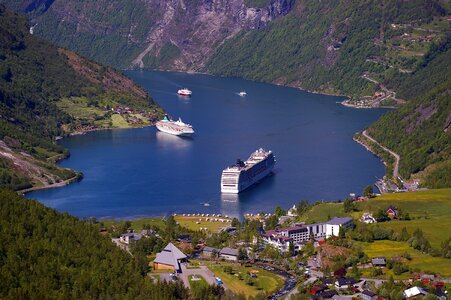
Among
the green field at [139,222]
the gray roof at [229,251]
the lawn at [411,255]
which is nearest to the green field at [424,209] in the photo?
the lawn at [411,255]

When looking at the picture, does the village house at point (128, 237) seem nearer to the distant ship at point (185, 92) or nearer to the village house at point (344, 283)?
the village house at point (344, 283)

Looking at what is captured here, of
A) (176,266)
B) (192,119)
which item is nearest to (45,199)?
(176,266)

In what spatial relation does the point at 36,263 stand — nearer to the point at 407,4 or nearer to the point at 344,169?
the point at 344,169

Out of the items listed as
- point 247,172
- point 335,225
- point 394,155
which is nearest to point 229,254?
point 335,225

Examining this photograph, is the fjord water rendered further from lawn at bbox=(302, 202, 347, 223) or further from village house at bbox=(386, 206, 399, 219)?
village house at bbox=(386, 206, 399, 219)

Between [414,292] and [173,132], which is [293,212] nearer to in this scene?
[414,292]
